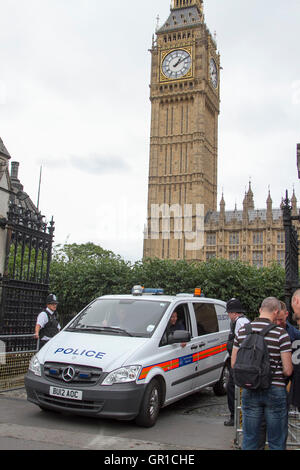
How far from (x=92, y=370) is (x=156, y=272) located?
13.9 metres

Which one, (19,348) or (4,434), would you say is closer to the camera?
(4,434)

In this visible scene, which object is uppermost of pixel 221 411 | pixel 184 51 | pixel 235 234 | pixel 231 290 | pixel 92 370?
pixel 184 51

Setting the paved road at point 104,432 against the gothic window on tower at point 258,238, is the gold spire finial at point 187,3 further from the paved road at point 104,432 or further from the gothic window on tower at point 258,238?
the paved road at point 104,432

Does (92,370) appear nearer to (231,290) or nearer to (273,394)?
(273,394)

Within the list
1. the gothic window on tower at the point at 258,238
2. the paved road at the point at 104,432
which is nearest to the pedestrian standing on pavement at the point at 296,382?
the paved road at the point at 104,432

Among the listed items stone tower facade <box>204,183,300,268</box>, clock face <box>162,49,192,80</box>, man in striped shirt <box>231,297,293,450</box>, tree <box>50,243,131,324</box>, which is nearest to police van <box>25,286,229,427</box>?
man in striped shirt <box>231,297,293,450</box>

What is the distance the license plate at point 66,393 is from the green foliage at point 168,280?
41.9 ft

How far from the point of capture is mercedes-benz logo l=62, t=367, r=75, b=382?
18.2 feet

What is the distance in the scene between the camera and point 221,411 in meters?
7.09

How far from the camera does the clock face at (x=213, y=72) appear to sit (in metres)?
72.0

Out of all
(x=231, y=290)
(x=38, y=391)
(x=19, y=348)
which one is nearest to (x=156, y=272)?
(x=231, y=290)

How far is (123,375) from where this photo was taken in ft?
17.8

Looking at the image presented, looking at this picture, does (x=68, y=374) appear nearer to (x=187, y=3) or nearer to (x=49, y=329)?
(x=49, y=329)
